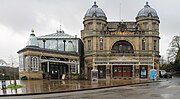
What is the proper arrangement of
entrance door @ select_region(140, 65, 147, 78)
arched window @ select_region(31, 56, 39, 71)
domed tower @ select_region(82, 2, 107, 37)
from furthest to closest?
domed tower @ select_region(82, 2, 107, 37) → entrance door @ select_region(140, 65, 147, 78) → arched window @ select_region(31, 56, 39, 71)

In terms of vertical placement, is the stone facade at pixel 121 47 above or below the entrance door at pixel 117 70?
above

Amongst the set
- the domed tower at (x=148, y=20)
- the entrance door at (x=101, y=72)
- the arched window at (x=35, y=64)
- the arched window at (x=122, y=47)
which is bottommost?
the entrance door at (x=101, y=72)

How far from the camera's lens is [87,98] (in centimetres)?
1586

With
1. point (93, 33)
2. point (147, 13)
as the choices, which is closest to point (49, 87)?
point (93, 33)

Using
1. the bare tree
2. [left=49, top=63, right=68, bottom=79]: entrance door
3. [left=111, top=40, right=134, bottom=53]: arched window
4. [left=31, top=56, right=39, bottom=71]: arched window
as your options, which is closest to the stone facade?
[left=111, top=40, right=134, bottom=53]: arched window

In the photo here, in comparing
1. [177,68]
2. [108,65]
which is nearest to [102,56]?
[108,65]

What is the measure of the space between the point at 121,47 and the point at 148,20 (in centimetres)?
850

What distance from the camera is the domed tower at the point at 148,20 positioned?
188 feet

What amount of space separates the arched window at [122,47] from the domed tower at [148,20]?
15.0 ft

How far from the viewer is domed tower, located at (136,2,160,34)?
57438 mm

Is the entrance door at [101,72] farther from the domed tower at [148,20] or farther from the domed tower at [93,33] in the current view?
the domed tower at [148,20]

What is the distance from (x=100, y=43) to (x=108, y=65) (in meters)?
5.24

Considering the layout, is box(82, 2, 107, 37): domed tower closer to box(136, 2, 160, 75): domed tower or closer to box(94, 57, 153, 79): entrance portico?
box(94, 57, 153, 79): entrance portico

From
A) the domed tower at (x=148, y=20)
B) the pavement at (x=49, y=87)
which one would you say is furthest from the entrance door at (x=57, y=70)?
the domed tower at (x=148, y=20)
